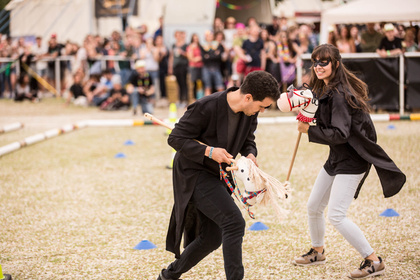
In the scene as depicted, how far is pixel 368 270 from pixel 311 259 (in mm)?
529

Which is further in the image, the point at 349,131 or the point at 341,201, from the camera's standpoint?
the point at 341,201

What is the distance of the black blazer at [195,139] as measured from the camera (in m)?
4.07

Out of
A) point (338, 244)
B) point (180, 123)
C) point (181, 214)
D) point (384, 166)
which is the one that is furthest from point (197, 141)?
point (338, 244)

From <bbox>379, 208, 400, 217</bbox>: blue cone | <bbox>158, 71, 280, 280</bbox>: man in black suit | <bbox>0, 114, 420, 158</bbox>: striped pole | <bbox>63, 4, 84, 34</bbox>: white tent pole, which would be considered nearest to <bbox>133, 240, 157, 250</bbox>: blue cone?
<bbox>158, 71, 280, 280</bbox>: man in black suit

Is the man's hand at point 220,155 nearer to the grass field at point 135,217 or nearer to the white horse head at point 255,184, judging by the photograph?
the white horse head at point 255,184

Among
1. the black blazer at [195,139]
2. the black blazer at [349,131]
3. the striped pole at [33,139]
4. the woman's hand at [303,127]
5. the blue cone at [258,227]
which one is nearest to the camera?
the black blazer at [195,139]

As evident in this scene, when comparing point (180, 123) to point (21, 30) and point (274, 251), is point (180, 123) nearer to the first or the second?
point (274, 251)

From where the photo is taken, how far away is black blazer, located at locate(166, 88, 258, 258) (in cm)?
407

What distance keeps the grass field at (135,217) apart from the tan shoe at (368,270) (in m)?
0.08

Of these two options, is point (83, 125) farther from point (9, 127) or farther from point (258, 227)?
point (258, 227)

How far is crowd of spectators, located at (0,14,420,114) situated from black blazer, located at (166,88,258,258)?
10.8 metres

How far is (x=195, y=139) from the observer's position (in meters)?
4.17

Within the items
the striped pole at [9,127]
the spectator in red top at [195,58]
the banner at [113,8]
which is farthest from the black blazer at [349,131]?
the banner at [113,8]

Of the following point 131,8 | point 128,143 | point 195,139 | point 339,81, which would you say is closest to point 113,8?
point 131,8
